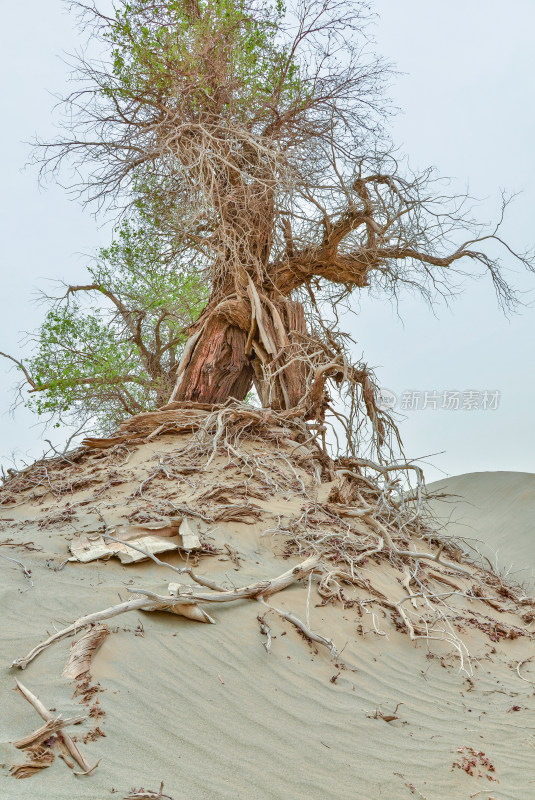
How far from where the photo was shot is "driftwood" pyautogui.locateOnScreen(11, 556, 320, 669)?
9.98 feet

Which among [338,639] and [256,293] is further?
[256,293]

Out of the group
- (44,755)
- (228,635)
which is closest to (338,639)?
(228,635)

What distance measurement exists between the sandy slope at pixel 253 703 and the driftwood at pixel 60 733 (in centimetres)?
4

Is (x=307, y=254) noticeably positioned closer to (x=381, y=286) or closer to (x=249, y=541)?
(x=381, y=286)

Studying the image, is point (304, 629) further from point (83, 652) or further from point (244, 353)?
point (244, 353)

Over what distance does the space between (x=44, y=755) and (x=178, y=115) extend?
760 centimetres

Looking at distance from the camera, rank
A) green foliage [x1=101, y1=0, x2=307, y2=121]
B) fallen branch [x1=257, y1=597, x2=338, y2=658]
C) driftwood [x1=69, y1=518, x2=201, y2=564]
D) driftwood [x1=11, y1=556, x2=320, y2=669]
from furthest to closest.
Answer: green foliage [x1=101, y1=0, x2=307, y2=121] < driftwood [x1=69, y1=518, x2=201, y2=564] < fallen branch [x1=257, y1=597, x2=338, y2=658] < driftwood [x1=11, y1=556, x2=320, y2=669]

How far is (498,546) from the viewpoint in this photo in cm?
1248

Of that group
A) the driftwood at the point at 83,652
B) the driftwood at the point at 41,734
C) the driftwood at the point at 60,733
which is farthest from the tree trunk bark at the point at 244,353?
the driftwood at the point at 41,734

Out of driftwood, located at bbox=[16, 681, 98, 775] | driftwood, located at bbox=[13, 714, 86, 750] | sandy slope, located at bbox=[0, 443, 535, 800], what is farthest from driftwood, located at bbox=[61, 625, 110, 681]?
driftwood, located at bbox=[13, 714, 86, 750]

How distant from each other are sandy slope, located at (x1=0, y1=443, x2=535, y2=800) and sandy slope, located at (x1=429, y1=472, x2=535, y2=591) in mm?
6883

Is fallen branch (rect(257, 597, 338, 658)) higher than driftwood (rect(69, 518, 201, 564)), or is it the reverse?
driftwood (rect(69, 518, 201, 564))

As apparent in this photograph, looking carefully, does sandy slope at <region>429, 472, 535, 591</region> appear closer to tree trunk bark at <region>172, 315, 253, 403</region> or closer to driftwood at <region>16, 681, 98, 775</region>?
tree trunk bark at <region>172, 315, 253, 403</region>

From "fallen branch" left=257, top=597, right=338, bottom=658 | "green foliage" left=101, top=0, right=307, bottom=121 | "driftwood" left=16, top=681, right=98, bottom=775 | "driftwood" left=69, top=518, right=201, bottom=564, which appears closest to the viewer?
"driftwood" left=16, top=681, right=98, bottom=775
